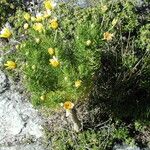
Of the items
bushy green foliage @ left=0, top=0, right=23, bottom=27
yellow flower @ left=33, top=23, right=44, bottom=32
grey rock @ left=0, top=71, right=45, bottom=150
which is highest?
yellow flower @ left=33, top=23, right=44, bottom=32

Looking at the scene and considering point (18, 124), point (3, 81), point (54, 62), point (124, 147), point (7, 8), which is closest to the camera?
point (54, 62)

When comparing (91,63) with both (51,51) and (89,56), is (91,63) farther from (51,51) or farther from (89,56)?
(51,51)

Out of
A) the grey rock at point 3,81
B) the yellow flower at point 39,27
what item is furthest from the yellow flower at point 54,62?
the grey rock at point 3,81

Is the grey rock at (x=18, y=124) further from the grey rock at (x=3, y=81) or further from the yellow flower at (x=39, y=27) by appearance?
the yellow flower at (x=39, y=27)

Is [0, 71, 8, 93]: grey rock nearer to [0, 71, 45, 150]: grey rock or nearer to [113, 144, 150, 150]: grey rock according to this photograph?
[0, 71, 45, 150]: grey rock

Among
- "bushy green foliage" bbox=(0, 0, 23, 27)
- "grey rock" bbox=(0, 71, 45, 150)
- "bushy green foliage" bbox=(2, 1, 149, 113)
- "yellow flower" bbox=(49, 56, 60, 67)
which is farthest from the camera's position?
"bushy green foliage" bbox=(0, 0, 23, 27)

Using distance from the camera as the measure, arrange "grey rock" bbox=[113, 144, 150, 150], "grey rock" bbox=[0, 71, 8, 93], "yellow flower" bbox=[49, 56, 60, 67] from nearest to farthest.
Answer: "yellow flower" bbox=[49, 56, 60, 67]
"grey rock" bbox=[113, 144, 150, 150]
"grey rock" bbox=[0, 71, 8, 93]

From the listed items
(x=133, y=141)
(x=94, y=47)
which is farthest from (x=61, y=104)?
(x=133, y=141)

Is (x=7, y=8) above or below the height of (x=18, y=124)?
above

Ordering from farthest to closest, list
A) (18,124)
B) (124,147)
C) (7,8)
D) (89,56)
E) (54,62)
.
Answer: (7,8), (18,124), (124,147), (89,56), (54,62)

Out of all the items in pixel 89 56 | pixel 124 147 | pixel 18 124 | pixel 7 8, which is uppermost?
pixel 89 56

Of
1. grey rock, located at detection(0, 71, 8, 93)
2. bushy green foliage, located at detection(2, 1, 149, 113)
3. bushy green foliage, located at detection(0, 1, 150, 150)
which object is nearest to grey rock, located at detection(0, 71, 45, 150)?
grey rock, located at detection(0, 71, 8, 93)

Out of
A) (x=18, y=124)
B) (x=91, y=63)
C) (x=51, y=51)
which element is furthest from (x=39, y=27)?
(x=18, y=124)

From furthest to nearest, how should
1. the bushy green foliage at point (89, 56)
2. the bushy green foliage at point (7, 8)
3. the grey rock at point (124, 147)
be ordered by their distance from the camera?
the bushy green foliage at point (7, 8), the grey rock at point (124, 147), the bushy green foliage at point (89, 56)
